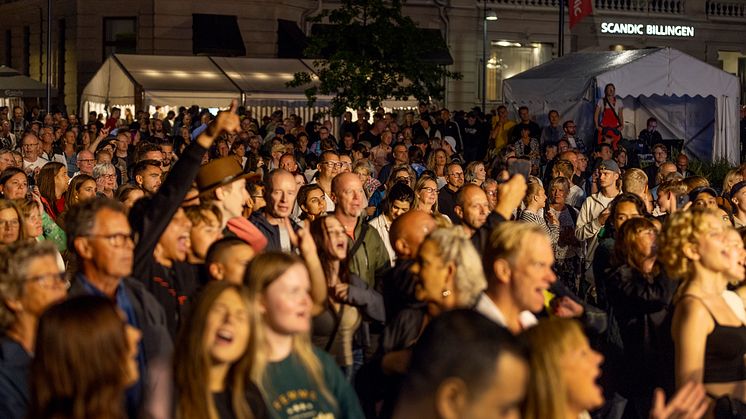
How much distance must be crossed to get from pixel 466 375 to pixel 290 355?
4.43ft

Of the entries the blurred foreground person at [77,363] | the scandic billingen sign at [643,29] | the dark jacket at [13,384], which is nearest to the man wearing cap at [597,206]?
the dark jacket at [13,384]

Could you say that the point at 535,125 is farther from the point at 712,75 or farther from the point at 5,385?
the point at 5,385

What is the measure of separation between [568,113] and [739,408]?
19.5m

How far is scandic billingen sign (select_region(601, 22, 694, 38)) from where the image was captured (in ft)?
172

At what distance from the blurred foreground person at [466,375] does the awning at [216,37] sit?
1514 inches

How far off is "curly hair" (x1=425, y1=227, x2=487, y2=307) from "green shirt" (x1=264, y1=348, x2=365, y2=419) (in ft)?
2.62

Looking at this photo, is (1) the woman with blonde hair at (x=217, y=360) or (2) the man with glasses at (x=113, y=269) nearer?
(1) the woman with blonde hair at (x=217, y=360)

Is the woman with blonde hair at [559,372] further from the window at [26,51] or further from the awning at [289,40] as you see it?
the window at [26,51]

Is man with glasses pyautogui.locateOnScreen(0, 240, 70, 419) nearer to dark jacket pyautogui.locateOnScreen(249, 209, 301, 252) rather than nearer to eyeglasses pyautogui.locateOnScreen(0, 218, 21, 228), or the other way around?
eyeglasses pyautogui.locateOnScreen(0, 218, 21, 228)

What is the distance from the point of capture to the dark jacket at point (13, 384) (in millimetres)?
5238

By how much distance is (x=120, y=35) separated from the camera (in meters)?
44.7

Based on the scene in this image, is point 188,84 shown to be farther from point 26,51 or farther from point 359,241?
point 359,241

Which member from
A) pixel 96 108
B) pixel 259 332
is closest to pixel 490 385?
pixel 259 332

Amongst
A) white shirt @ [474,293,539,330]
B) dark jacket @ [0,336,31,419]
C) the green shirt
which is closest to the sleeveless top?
white shirt @ [474,293,539,330]
